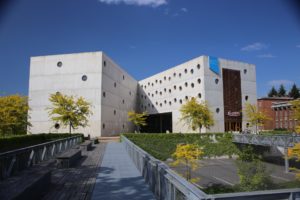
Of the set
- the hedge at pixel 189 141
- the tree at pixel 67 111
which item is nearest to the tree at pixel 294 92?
the hedge at pixel 189 141

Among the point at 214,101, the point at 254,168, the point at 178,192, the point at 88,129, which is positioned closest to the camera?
the point at 178,192

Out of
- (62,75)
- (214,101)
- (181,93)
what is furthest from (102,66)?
(214,101)

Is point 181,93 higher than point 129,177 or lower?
higher

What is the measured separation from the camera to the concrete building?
135ft

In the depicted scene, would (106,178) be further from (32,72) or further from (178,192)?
(32,72)

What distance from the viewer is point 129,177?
921 centimetres

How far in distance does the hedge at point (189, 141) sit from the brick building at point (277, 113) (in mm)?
28294

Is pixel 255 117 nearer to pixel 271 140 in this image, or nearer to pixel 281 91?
pixel 271 140

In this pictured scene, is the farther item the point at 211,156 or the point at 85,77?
the point at 85,77

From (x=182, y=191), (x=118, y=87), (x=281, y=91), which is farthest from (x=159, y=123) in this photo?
(x=182, y=191)

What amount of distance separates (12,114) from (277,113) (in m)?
60.4

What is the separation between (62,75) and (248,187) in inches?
1366

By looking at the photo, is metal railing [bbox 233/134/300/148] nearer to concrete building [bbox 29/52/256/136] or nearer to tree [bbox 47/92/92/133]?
concrete building [bbox 29/52/256/136]

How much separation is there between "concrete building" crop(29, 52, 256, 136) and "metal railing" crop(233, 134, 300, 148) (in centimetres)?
926
